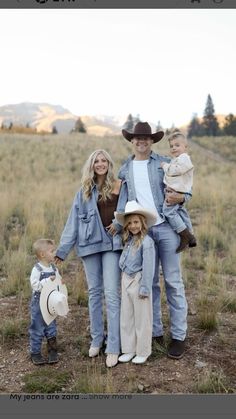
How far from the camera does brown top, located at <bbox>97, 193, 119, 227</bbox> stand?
4262 mm

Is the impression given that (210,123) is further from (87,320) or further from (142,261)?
(142,261)

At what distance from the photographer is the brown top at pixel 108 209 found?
4.26 metres

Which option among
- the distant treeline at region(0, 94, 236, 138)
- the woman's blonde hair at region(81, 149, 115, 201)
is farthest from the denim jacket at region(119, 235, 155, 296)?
the distant treeline at region(0, 94, 236, 138)

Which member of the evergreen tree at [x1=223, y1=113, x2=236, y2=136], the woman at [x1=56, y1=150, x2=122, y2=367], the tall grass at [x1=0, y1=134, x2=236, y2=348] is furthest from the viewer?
the evergreen tree at [x1=223, y1=113, x2=236, y2=136]

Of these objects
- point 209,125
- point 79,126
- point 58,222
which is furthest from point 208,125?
point 58,222

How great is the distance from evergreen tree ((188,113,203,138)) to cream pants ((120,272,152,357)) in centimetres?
5338

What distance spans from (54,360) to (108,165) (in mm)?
1811

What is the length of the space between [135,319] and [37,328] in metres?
0.87

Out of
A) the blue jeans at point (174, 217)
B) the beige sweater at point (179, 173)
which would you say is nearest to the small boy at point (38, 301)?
the blue jeans at point (174, 217)

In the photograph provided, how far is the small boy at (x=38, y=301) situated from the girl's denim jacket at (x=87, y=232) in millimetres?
180

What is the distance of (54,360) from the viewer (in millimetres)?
4316

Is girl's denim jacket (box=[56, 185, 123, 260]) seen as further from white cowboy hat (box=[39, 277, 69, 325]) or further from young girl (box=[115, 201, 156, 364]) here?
white cowboy hat (box=[39, 277, 69, 325])

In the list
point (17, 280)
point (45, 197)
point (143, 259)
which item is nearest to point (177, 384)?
point (143, 259)

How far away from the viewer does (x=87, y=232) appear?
166 inches
